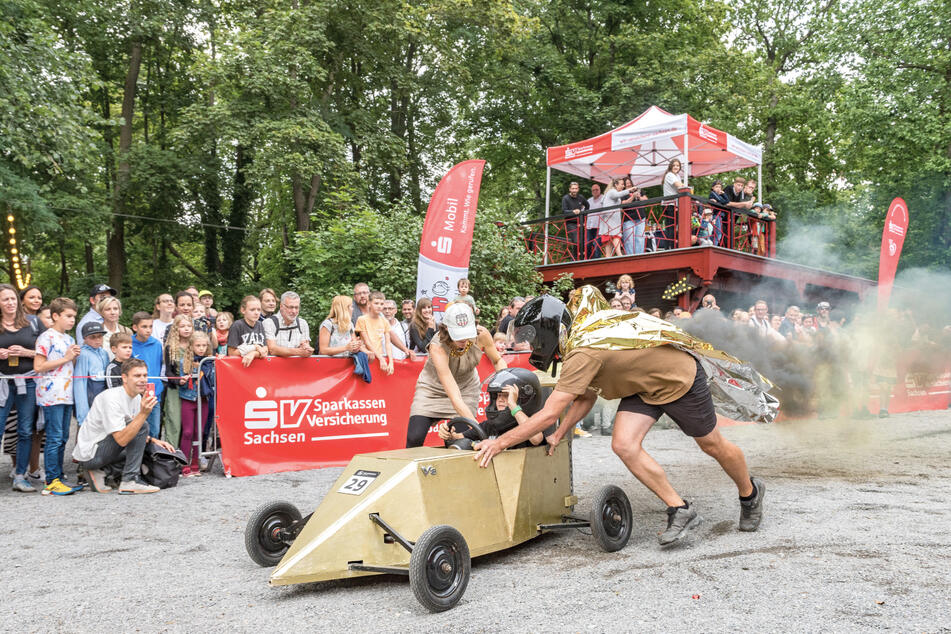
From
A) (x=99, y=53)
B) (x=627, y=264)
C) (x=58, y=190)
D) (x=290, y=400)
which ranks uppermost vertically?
(x=99, y=53)

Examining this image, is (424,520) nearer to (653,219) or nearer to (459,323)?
(459,323)

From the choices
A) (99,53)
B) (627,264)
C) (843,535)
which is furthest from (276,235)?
(843,535)

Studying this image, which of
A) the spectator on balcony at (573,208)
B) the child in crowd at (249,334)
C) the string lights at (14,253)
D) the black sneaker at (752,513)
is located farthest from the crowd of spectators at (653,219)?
the string lights at (14,253)

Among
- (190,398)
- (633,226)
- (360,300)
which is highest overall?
(633,226)

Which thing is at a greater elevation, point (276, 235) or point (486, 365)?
point (276, 235)

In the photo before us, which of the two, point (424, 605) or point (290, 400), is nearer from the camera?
point (424, 605)

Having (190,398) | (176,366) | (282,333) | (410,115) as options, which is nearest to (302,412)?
(282,333)

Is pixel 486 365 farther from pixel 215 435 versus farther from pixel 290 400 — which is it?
pixel 215 435

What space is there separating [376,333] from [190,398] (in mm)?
2144

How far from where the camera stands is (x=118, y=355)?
274 inches

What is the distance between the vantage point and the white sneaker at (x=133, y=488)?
257 inches

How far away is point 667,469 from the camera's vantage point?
24.5 feet

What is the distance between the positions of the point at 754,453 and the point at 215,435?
20.1 feet

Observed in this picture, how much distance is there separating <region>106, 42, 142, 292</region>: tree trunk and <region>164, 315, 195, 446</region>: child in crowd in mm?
16150
